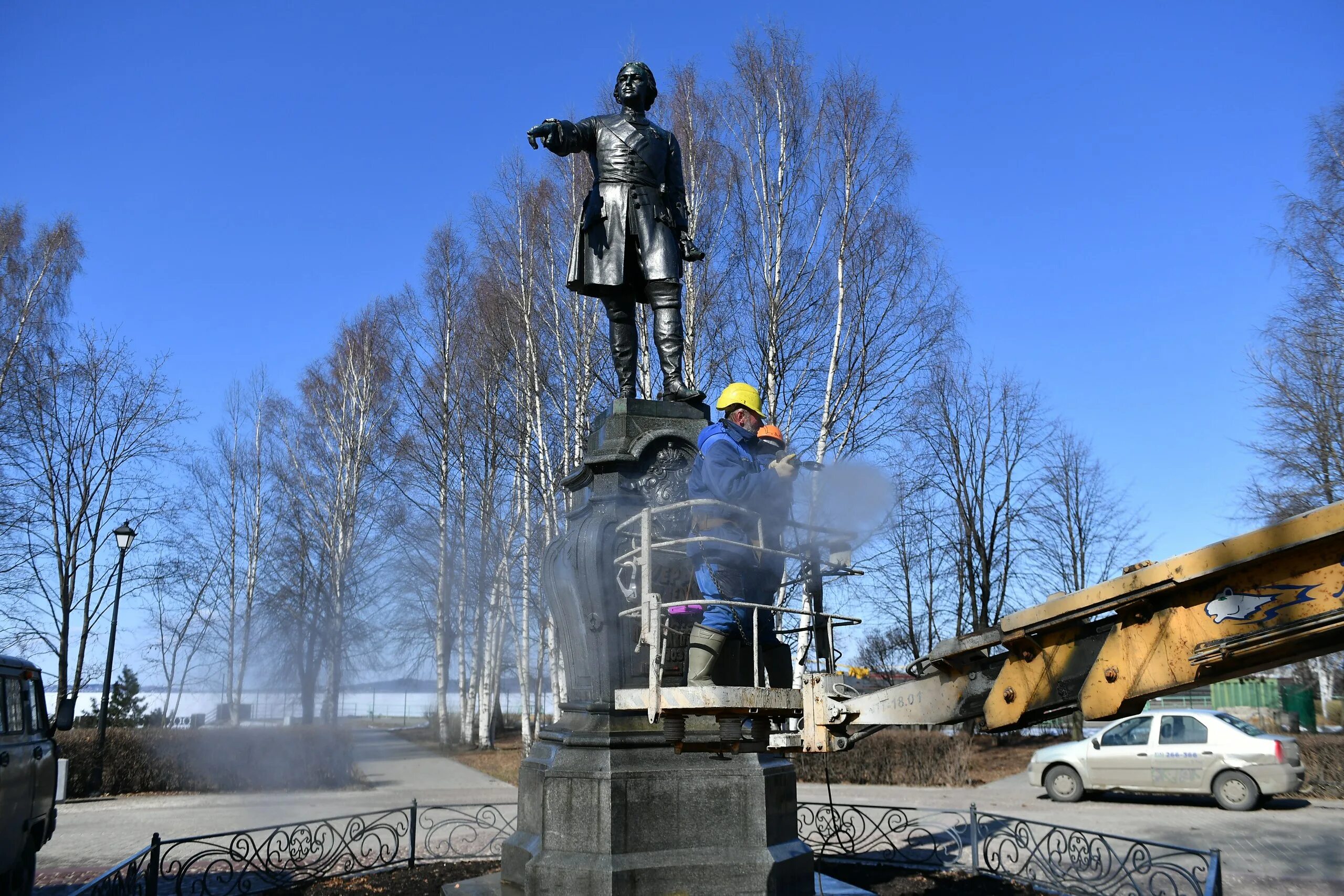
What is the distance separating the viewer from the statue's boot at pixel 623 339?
7770mm

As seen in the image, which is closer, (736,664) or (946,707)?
(946,707)

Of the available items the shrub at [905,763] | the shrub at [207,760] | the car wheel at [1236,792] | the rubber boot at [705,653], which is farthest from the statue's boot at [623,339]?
the shrub at [207,760]

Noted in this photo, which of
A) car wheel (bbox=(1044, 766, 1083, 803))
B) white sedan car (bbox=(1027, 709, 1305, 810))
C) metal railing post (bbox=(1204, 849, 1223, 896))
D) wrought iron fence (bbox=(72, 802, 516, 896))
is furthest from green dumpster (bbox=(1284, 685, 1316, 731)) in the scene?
A: wrought iron fence (bbox=(72, 802, 516, 896))

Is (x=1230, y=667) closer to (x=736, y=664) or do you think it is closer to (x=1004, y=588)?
→ (x=736, y=664)

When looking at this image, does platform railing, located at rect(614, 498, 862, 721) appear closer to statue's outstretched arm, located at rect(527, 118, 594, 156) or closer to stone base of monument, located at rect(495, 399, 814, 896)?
stone base of monument, located at rect(495, 399, 814, 896)

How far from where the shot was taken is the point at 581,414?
708 inches

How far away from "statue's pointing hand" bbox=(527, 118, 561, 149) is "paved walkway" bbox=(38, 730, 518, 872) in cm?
789

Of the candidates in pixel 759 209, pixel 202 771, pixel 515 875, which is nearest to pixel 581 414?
pixel 759 209

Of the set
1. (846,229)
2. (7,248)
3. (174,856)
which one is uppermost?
(7,248)

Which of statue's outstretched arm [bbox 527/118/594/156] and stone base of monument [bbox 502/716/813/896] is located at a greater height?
statue's outstretched arm [bbox 527/118/594/156]

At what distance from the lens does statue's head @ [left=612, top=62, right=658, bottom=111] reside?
25.1 feet

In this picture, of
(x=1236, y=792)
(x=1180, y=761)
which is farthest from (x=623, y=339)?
(x=1236, y=792)

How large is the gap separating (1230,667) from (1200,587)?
0.29 meters

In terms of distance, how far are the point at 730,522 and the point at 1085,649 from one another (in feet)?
5.26
